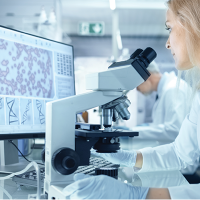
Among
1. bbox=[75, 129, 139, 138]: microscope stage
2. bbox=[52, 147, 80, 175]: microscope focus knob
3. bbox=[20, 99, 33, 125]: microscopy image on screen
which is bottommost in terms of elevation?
bbox=[52, 147, 80, 175]: microscope focus knob

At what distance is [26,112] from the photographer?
3.29 feet

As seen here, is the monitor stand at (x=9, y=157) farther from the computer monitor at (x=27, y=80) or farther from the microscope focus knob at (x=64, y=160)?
the microscope focus knob at (x=64, y=160)

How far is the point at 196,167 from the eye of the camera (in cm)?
216

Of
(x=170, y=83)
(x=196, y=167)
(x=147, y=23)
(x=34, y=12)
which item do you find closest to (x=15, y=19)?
(x=34, y=12)

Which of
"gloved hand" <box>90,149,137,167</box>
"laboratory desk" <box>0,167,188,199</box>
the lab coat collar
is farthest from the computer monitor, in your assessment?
the lab coat collar

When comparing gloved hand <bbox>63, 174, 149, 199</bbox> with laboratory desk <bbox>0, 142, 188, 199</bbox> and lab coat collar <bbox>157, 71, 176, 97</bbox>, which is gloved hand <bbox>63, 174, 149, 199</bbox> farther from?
lab coat collar <bbox>157, 71, 176, 97</bbox>

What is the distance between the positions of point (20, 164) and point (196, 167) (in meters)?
1.61

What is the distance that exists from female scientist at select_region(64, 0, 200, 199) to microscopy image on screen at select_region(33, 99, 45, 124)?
317 millimetres

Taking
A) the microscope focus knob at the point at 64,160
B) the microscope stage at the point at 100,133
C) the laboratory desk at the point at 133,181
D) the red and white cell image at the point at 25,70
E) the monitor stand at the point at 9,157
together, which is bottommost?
the laboratory desk at the point at 133,181

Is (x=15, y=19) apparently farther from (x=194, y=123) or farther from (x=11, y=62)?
(x=194, y=123)

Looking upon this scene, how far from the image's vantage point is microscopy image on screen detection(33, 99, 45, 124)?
1.03 metres

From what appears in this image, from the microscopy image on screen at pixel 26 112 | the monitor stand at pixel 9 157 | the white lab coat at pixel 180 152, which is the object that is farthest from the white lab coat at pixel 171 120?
the microscopy image on screen at pixel 26 112

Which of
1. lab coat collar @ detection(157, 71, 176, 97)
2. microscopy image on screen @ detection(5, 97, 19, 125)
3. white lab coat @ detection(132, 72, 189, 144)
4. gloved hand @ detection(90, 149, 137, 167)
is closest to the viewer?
microscopy image on screen @ detection(5, 97, 19, 125)

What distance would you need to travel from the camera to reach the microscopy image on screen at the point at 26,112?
986mm
